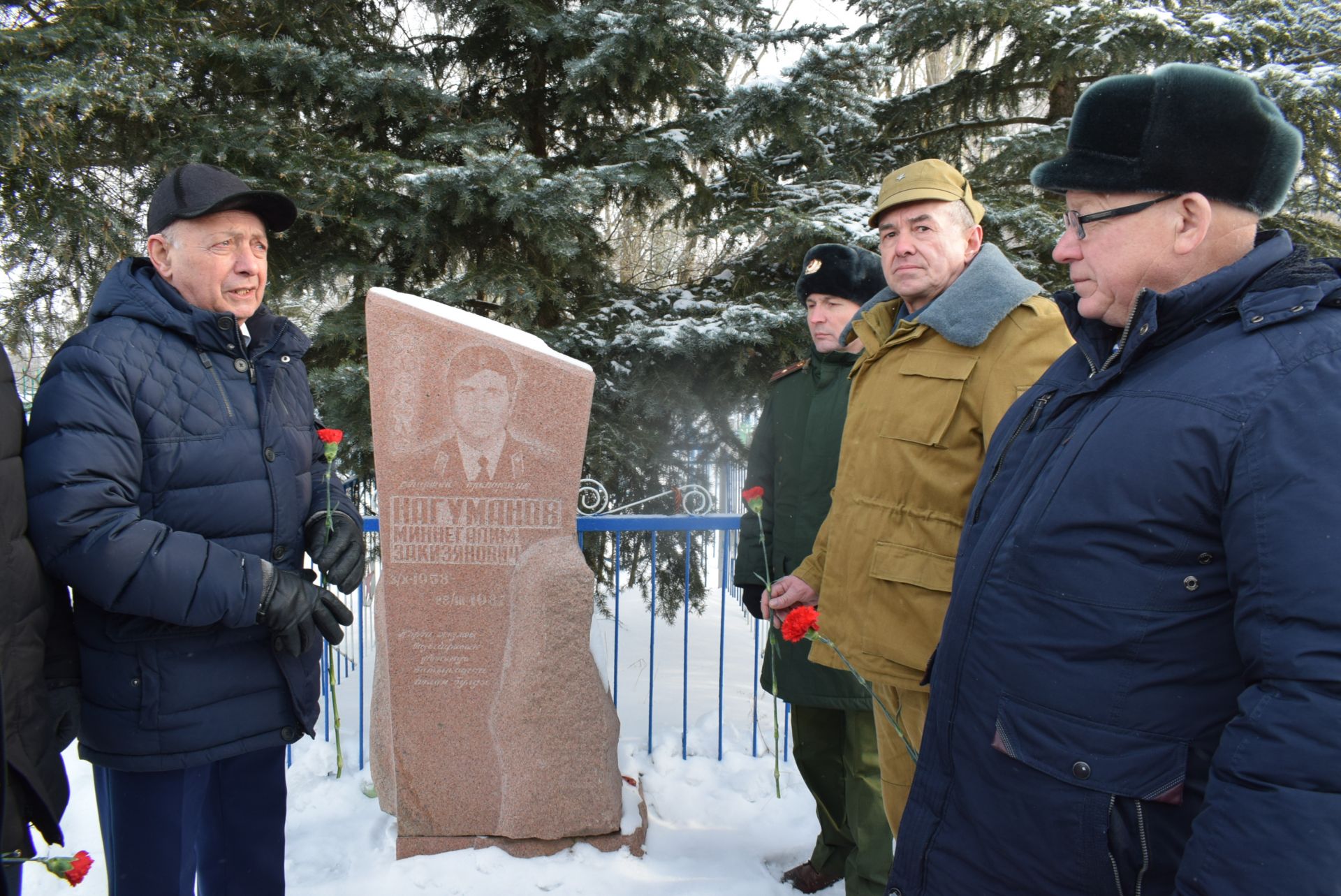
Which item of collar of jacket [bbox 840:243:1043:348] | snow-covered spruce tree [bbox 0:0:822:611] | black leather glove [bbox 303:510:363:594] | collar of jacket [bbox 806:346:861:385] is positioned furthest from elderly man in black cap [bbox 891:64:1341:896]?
snow-covered spruce tree [bbox 0:0:822:611]

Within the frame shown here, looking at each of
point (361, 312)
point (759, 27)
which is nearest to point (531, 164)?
point (361, 312)

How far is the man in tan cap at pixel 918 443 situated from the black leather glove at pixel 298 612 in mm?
1244

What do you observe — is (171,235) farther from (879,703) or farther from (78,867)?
(879,703)

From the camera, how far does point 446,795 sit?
9.46 ft

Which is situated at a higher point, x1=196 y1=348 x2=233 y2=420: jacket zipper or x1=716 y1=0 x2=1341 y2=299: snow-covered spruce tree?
x1=716 y1=0 x2=1341 y2=299: snow-covered spruce tree

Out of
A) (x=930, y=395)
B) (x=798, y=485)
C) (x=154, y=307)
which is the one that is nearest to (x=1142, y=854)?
(x=930, y=395)

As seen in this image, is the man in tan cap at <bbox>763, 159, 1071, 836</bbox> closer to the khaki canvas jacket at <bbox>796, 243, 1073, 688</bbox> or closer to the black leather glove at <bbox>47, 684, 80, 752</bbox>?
the khaki canvas jacket at <bbox>796, 243, 1073, 688</bbox>

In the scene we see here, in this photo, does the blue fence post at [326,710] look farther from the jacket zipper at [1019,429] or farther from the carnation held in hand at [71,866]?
the jacket zipper at [1019,429]

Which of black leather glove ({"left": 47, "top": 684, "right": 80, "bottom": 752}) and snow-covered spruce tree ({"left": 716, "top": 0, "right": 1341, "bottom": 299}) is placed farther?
snow-covered spruce tree ({"left": 716, "top": 0, "right": 1341, "bottom": 299})

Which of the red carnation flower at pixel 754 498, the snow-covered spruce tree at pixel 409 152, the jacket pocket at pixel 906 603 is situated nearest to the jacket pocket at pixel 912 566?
the jacket pocket at pixel 906 603

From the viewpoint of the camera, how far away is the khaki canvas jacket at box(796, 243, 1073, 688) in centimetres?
175

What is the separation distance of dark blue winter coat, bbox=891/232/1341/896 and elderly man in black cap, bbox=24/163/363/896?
157cm

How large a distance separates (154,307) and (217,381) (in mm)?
210

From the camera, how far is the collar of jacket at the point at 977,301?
70.3 inches
